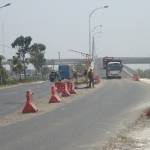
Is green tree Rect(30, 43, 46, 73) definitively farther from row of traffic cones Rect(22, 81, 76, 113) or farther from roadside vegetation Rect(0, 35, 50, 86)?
row of traffic cones Rect(22, 81, 76, 113)

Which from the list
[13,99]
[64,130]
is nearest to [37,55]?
Result: [13,99]

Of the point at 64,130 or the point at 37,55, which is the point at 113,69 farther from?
the point at 64,130

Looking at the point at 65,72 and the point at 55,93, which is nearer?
the point at 55,93

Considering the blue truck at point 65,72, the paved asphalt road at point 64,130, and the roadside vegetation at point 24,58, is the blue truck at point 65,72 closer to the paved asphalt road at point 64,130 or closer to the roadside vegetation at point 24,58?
the roadside vegetation at point 24,58

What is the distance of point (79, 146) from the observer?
1516 centimetres

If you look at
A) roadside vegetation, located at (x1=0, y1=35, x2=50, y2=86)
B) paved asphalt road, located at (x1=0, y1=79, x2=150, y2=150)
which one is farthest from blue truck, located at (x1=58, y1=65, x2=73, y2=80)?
paved asphalt road, located at (x1=0, y1=79, x2=150, y2=150)

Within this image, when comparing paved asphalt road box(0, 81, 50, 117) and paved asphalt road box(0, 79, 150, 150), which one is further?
paved asphalt road box(0, 81, 50, 117)

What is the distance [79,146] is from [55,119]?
7.89 metres

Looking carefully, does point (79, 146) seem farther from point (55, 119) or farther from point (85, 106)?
point (85, 106)

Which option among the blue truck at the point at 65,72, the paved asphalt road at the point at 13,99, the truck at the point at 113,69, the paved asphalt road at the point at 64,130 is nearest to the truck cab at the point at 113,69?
the truck at the point at 113,69

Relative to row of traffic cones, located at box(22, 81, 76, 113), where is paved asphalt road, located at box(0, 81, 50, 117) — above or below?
below

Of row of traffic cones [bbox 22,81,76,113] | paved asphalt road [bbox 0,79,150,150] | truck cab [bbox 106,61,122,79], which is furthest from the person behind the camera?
truck cab [bbox 106,61,122,79]

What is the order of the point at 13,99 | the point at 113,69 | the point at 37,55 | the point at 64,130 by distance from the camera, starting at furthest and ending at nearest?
the point at 37,55
the point at 113,69
the point at 13,99
the point at 64,130

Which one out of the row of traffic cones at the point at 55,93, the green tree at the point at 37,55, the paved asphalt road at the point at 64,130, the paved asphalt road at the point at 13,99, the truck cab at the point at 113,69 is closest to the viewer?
the paved asphalt road at the point at 64,130
